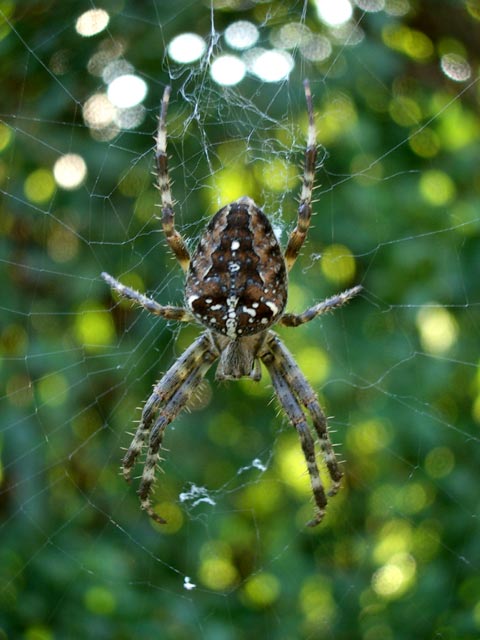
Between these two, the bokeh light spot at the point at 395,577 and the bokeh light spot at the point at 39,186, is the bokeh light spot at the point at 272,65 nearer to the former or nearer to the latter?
the bokeh light spot at the point at 39,186

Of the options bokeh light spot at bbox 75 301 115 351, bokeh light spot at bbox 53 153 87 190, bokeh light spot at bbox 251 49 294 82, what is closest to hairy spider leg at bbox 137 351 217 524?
bokeh light spot at bbox 75 301 115 351

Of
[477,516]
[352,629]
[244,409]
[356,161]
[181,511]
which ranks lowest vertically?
[352,629]

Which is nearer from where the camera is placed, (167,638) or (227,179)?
(167,638)

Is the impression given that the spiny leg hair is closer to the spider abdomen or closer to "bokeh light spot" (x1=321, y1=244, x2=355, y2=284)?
"bokeh light spot" (x1=321, y1=244, x2=355, y2=284)

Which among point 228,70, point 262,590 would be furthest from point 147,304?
point 262,590

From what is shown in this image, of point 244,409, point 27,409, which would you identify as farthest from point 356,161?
point 27,409

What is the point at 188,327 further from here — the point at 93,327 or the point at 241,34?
the point at 241,34

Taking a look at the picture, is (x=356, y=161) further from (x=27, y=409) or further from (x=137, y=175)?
(x=27, y=409)
